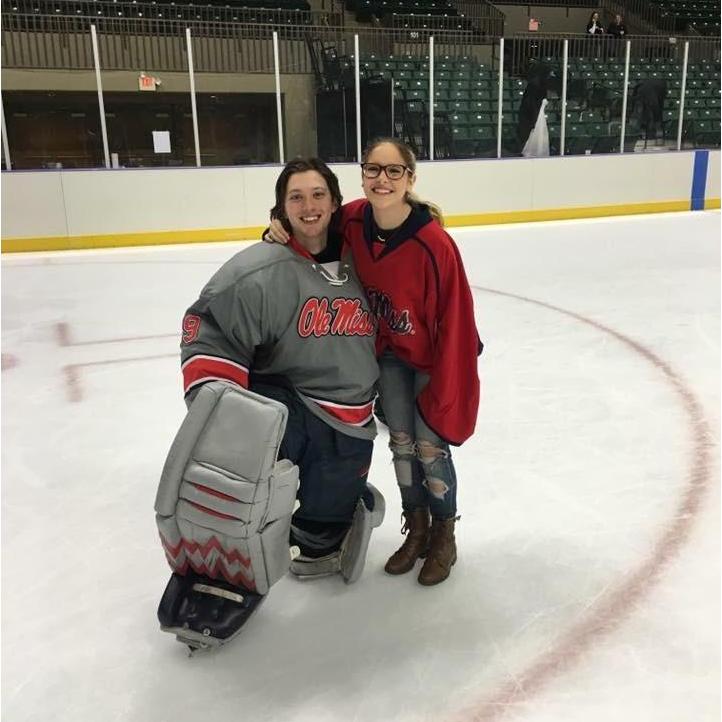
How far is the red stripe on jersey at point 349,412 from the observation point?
1385 mm

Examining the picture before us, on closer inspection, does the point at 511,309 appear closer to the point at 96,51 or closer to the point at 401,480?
the point at 401,480

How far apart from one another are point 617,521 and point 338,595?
75 centimetres

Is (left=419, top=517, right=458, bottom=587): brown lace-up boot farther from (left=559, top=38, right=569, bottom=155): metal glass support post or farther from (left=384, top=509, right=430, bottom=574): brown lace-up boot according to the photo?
(left=559, top=38, right=569, bottom=155): metal glass support post

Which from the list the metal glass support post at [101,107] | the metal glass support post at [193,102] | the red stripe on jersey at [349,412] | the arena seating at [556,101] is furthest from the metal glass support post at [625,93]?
the red stripe on jersey at [349,412]

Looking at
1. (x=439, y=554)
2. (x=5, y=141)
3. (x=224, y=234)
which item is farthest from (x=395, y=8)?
(x=439, y=554)

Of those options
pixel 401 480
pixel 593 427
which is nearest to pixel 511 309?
pixel 593 427

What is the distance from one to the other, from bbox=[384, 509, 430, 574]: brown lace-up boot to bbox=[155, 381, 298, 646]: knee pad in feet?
1.14

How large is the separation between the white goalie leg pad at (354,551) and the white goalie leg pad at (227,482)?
247 millimetres

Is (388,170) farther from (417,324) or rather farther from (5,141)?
(5,141)

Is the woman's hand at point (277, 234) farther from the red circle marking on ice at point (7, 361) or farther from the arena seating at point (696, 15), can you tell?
the arena seating at point (696, 15)

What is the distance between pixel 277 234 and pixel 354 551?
686 mm

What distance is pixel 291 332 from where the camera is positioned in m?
1.33

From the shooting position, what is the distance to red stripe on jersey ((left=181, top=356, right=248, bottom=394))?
1253mm

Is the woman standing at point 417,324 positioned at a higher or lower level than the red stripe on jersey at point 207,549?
higher
